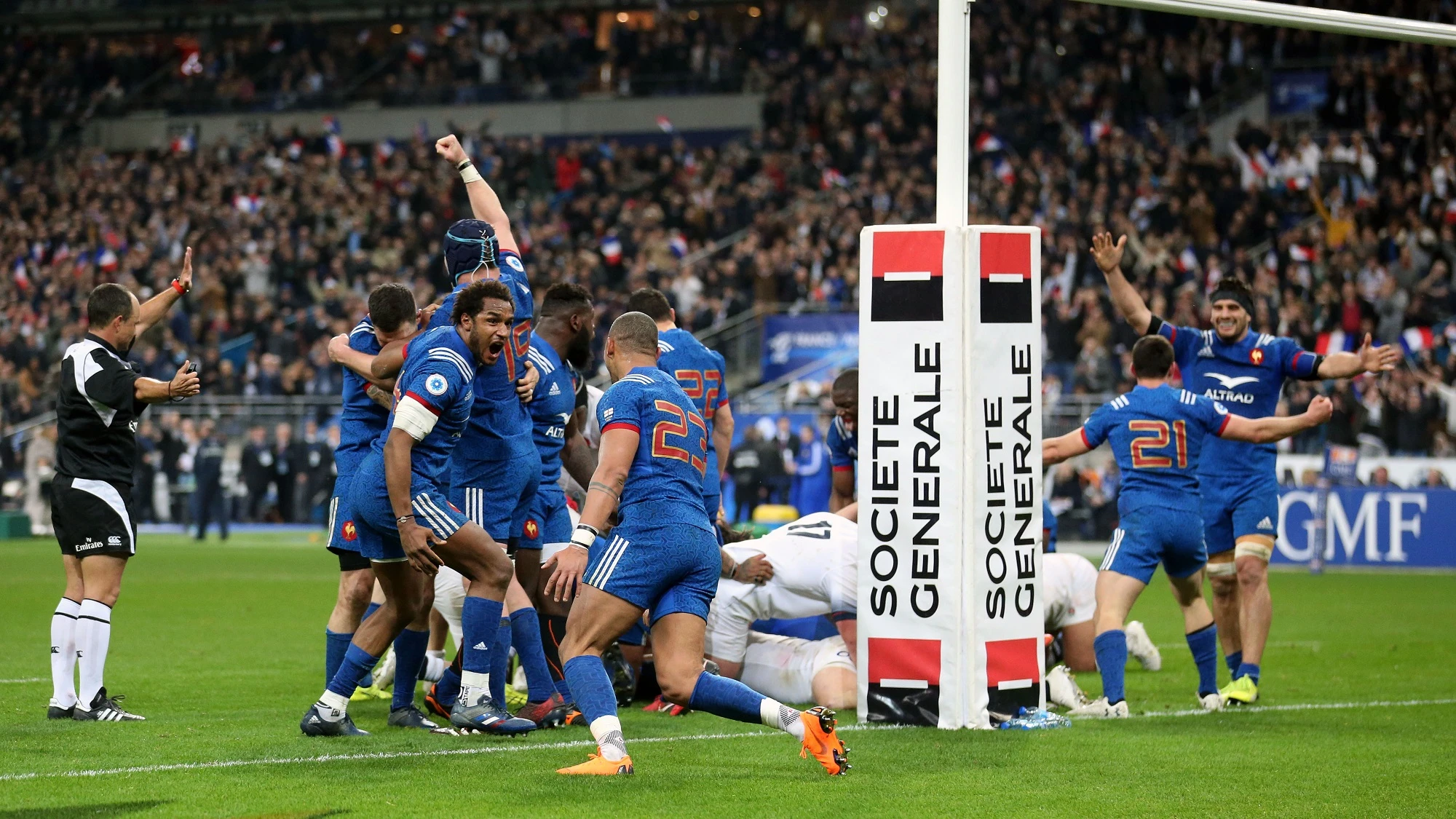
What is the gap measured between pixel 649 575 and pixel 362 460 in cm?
230

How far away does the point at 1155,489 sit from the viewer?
938cm

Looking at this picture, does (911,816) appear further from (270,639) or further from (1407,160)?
(1407,160)

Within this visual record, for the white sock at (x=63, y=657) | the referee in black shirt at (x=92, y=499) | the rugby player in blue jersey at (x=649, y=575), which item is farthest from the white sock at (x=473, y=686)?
the white sock at (x=63, y=657)

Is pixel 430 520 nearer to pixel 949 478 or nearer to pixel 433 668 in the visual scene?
pixel 433 668

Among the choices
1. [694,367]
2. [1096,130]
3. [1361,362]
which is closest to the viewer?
[1361,362]

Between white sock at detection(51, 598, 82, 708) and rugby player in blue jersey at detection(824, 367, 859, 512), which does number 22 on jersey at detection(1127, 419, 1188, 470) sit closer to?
rugby player in blue jersey at detection(824, 367, 859, 512)

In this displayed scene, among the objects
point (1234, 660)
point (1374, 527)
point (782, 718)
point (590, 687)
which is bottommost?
point (1374, 527)

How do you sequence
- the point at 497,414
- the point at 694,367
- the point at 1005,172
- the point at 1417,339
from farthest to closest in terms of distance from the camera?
the point at 1005,172
the point at 1417,339
the point at 694,367
the point at 497,414

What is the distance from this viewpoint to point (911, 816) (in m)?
6.00

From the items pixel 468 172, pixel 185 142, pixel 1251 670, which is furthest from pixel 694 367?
pixel 185 142

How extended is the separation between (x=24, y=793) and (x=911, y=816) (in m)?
3.37

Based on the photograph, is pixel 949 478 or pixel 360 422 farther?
pixel 360 422

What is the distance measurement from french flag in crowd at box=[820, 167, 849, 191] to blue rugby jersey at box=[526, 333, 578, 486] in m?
25.5

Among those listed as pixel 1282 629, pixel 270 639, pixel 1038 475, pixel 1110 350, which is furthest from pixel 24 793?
pixel 1110 350
